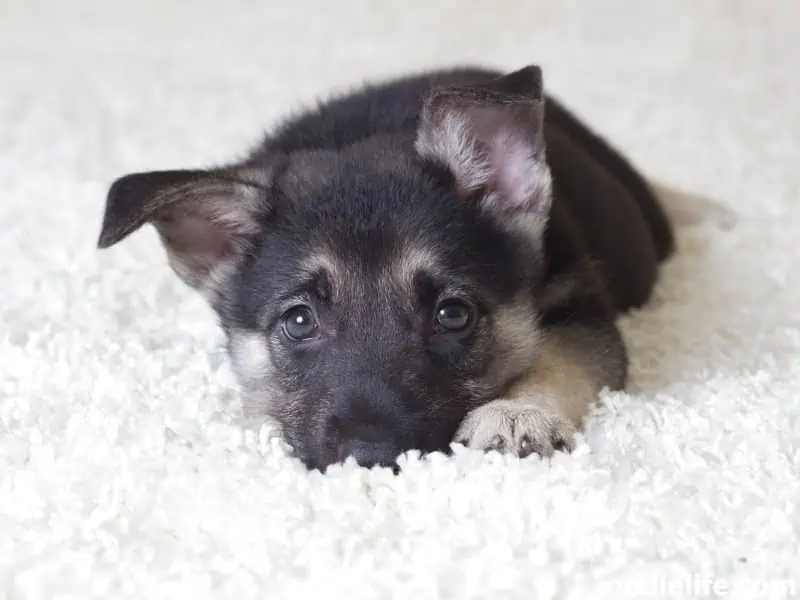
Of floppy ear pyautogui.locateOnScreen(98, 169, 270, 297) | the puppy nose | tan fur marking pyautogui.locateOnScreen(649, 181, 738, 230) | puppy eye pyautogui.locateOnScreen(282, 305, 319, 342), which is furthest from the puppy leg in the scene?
tan fur marking pyautogui.locateOnScreen(649, 181, 738, 230)

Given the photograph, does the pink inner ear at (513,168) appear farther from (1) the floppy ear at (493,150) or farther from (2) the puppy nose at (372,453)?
(2) the puppy nose at (372,453)

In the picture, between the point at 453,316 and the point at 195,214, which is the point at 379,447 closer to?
the point at 453,316

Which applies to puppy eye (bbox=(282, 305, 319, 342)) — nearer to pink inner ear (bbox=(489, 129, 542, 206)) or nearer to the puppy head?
the puppy head

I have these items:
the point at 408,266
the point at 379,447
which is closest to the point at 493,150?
the point at 408,266

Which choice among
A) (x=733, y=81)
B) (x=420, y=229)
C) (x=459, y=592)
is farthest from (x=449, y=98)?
(x=733, y=81)

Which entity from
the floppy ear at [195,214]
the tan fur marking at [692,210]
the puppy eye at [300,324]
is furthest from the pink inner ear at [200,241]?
the tan fur marking at [692,210]
